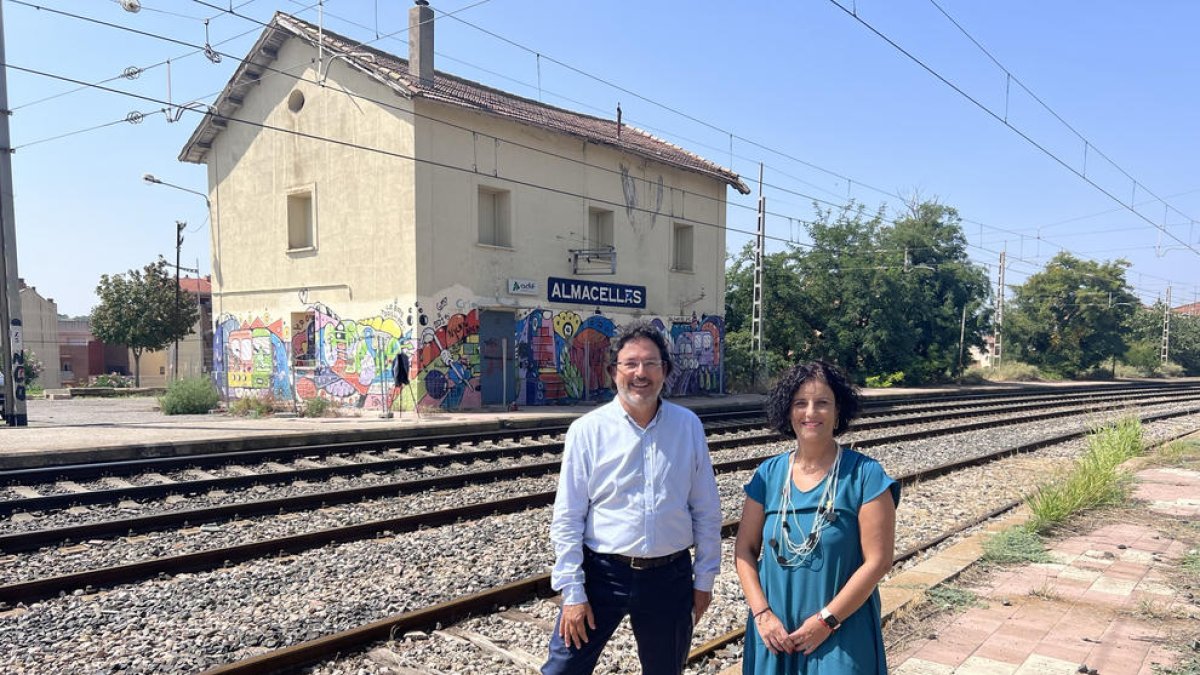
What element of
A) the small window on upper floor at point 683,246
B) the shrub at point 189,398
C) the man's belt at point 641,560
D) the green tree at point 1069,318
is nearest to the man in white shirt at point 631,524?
the man's belt at point 641,560

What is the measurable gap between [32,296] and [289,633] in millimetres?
67304

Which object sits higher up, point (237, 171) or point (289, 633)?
point (237, 171)

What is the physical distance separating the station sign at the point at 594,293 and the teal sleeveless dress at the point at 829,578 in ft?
65.2

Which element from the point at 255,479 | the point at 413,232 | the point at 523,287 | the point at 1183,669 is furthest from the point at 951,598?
the point at 523,287

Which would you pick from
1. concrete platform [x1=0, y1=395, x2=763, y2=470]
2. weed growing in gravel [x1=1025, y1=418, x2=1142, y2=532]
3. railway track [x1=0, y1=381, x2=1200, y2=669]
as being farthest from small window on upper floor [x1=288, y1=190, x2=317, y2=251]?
weed growing in gravel [x1=1025, y1=418, x2=1142, y2=532]

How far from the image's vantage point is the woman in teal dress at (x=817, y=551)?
264cm

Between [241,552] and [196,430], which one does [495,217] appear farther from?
[241,552]

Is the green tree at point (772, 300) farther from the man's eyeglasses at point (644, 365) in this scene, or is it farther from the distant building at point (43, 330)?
the distant building at point (43, 330)

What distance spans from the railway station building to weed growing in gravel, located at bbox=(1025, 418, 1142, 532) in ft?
44.9

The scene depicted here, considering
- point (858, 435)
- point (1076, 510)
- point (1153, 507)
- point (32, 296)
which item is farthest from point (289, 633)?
point (32, 296)

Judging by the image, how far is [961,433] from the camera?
1723cm

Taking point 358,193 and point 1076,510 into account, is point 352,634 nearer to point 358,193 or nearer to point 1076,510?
point 1076,510

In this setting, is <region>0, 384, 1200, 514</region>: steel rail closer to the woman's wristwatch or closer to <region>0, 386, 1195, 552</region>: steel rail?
<region>0, 386, 1195, 552</region>: steel rail

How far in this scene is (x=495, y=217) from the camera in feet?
71.7
